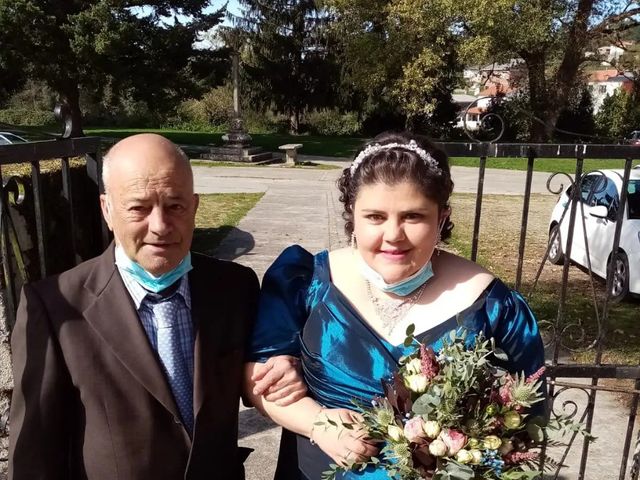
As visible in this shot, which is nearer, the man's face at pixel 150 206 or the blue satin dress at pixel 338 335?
the man's face at pixel 150 206

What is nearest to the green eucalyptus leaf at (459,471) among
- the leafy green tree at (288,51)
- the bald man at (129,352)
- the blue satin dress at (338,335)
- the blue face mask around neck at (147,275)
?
the blue satin dress at (338,335)

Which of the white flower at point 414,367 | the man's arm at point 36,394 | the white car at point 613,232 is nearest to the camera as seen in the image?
the white flower at point 414,367

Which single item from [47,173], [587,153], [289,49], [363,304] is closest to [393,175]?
[363,304]

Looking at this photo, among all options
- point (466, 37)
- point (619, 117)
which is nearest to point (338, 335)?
point (466, 37)

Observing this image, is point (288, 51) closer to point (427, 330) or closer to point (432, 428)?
point (427, 330)

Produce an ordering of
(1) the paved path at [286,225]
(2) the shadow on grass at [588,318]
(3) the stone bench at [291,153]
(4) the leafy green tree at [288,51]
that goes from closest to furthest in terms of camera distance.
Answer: (1) the paved path at [286,225] < (2) the shadow on grass at [588,318] < (3) the stone bench at [291,153] < (4) the leafy green tree at [288,51]

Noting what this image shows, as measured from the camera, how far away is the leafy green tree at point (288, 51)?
34906 mm

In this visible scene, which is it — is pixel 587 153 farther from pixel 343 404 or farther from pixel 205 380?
pixel 205 380

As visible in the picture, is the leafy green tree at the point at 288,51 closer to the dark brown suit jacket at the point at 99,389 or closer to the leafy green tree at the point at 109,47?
the leafy green tree at the point at 109,47

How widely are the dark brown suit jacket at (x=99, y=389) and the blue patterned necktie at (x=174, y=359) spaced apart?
0.04 m

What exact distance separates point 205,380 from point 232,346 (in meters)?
0.13

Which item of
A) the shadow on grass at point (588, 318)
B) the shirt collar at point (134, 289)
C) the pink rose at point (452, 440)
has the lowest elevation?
the shadow on grass at point (588, 318)

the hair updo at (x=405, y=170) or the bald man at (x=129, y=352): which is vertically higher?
the hair updo at (x=405, y=170)

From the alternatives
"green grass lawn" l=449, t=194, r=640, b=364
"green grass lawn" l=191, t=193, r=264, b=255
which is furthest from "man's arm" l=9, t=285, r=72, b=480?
"green grass lawn" l=191, t=193, r=264, b=255
